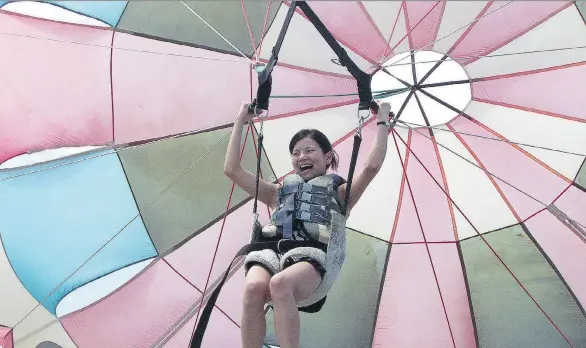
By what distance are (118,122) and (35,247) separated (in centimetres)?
79

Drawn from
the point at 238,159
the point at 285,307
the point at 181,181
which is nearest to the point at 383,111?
the point at 238,159

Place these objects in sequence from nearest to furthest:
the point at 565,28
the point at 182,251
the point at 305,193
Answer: the point at 305,193
the point at 565,28
the point at 182,251

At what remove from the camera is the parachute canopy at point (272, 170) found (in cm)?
388

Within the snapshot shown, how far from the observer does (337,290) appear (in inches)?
168

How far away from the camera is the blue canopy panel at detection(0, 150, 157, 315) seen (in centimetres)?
392

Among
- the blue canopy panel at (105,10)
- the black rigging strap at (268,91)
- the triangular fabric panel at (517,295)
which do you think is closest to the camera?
the black rigging strap at (268,91)

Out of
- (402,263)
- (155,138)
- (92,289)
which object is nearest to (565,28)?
(402,263)

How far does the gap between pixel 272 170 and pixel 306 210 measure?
124cm

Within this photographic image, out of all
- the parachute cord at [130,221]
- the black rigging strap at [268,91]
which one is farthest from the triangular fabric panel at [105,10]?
the black rigging strap at [268,91]

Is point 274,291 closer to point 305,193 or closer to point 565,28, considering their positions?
point 305,193

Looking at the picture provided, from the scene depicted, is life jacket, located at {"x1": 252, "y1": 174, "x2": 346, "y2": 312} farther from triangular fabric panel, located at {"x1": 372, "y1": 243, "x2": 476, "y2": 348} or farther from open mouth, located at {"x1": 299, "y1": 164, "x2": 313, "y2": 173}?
triangular fabric panel, located at {"x1": 372, "y1": 243, "x2": 476, "y2": 348}

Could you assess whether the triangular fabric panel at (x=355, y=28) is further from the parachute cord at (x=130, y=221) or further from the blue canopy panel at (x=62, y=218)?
the blue canopy panel at (x=62, y=218)

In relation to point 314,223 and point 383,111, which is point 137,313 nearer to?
point 314,223

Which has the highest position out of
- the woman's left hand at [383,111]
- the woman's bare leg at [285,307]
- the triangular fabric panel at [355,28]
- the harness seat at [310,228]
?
the triangular fabric panel at [355,28]
